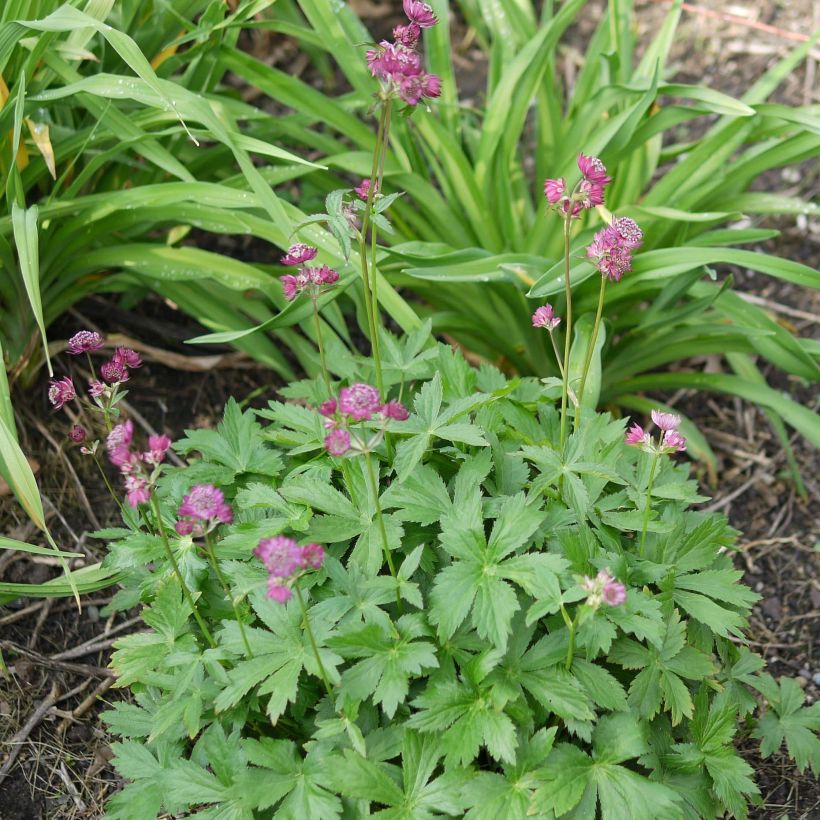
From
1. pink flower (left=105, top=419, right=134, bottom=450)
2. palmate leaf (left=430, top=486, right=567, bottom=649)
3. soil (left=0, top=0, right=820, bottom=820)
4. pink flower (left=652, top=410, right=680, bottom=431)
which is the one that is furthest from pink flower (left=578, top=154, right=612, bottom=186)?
soil (left=0, top=0, right=820, bottom=820)

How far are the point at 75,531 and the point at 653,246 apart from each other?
1675 mm

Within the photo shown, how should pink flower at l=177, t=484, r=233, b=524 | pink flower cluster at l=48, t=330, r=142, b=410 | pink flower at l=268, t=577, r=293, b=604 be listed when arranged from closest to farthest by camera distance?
pink flower at l=268, t=577, r=293, b=604 → pink flower at l=177, t=484, r=233, b=524 → pink flower cluster at l=48, t=330, r=142, b=410

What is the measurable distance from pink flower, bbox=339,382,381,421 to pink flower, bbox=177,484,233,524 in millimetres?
223

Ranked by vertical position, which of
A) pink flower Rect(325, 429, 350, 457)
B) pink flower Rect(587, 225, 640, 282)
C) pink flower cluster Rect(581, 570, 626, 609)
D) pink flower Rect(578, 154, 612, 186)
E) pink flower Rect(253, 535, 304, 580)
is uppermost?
pink flower Rect(578, 154, 612, 186)

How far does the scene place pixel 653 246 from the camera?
2490 millimetres

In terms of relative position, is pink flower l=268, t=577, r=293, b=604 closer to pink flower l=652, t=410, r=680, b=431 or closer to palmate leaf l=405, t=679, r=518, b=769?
palmate leaf l=405, t=679, r=518, b=769

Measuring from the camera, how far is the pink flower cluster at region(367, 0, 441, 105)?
1269mm

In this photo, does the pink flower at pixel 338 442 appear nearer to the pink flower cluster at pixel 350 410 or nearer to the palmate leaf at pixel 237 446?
the pink flower cluster at pixel 350 410

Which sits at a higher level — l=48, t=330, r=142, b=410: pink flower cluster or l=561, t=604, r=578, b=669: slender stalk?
l=48, t=330, r=142, b=410: pink flower cluster

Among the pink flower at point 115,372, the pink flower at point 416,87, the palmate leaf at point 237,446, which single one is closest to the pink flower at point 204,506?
the pink flower at point 115,372

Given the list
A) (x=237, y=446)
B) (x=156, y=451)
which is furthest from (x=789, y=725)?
(x=156, y=451)

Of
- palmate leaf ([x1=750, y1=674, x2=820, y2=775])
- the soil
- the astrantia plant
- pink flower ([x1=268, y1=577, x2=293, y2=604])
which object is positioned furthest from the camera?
the soil

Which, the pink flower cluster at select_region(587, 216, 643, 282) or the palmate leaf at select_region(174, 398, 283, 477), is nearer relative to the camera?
the pink flower cluster at select_region(587, 216, 643, 282)

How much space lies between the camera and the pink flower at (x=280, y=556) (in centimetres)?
120
